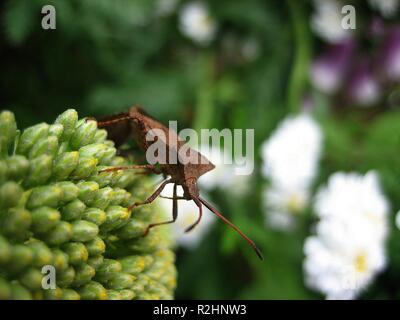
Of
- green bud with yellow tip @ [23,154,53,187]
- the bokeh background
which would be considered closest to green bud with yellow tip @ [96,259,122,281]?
green bud with yellow tip @ [23,154,53,187]

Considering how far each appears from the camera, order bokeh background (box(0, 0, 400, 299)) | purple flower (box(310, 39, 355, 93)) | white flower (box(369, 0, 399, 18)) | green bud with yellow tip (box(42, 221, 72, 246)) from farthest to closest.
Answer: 1. purple flower (box(310, 39, 355, 93))
2. white flower (box(369, 0, 399, 18))
3. bokeh background (box(0, 0, 400, 299))
4. green bud with yellow tip (box(42, 221, 72, 246))

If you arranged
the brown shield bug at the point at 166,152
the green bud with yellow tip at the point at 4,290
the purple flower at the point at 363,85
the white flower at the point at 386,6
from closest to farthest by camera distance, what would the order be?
the green bud with yellow tip at the point at 4,290
the brown shield bug at the point at 166,152
the white flower at the point at 386,6
the purple flower at the point at 363,85

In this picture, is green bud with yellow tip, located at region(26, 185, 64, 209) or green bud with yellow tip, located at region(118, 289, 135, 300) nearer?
green bud with yellow tip, located at region(26, 185, 64, 209)

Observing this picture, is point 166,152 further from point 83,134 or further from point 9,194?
point 9,194

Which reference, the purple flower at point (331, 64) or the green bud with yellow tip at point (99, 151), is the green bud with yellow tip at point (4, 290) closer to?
the green bud with yellow tip at point (99, 151)

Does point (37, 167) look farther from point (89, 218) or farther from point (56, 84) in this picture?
Result: point (56, 84)

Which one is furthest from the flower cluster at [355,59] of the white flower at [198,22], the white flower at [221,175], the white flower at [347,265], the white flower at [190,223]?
the white flower at [347,265]

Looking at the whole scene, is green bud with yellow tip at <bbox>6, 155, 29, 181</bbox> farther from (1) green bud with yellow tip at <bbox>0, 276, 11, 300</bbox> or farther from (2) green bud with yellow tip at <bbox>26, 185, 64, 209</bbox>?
(1) green bud with yellow tip at <bbox>0, 276, 11, 300</bbox>
